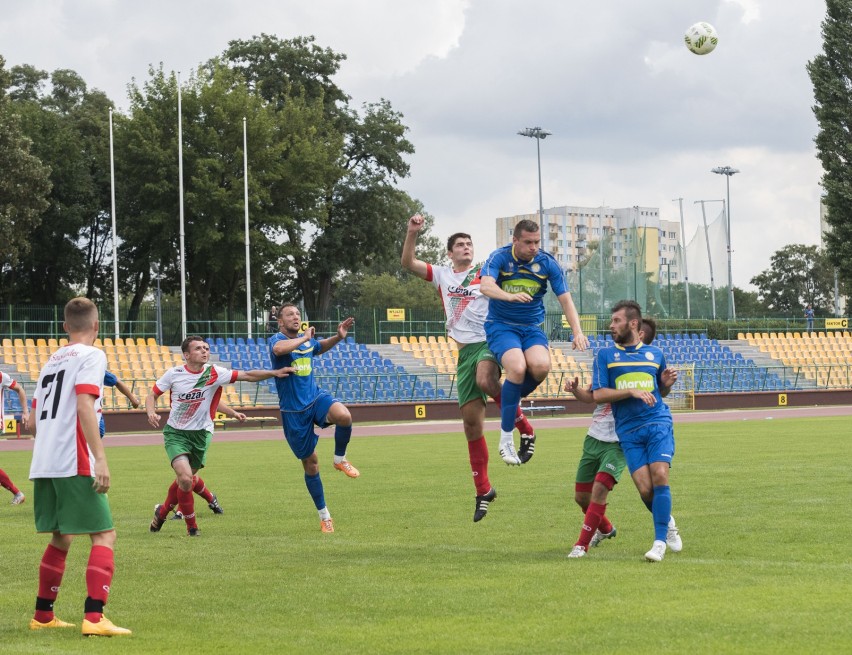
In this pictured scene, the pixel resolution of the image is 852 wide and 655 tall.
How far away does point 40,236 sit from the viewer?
169 ft

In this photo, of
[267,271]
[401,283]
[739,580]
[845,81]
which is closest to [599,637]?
[739,580]

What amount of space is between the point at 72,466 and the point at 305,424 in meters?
5.13

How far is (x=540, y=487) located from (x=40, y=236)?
4058cm

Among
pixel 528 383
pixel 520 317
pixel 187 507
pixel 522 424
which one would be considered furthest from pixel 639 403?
pixel 187 507

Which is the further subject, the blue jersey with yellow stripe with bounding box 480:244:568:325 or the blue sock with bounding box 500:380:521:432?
the blue sock with bounding box 500:380:521:432

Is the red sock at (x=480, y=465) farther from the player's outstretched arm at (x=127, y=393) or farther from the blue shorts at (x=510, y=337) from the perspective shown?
the player's outstretched arm at (x=127, y=393)

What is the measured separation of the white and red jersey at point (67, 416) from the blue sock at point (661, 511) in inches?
168

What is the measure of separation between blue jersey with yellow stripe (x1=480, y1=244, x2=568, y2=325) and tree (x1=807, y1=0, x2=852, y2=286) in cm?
5184

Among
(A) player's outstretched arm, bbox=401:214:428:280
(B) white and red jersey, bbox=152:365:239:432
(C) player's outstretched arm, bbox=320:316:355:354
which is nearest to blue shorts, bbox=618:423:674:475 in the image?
(A) player's outstretched arm, bbox=401:214:428:280

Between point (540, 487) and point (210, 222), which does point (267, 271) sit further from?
point (540, 487)

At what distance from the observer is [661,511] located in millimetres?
9117

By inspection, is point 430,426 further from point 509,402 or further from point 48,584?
point 48,584

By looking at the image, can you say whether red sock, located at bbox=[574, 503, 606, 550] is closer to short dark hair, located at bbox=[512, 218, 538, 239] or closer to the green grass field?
the green grass field

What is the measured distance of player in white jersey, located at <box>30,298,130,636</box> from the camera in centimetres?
702
